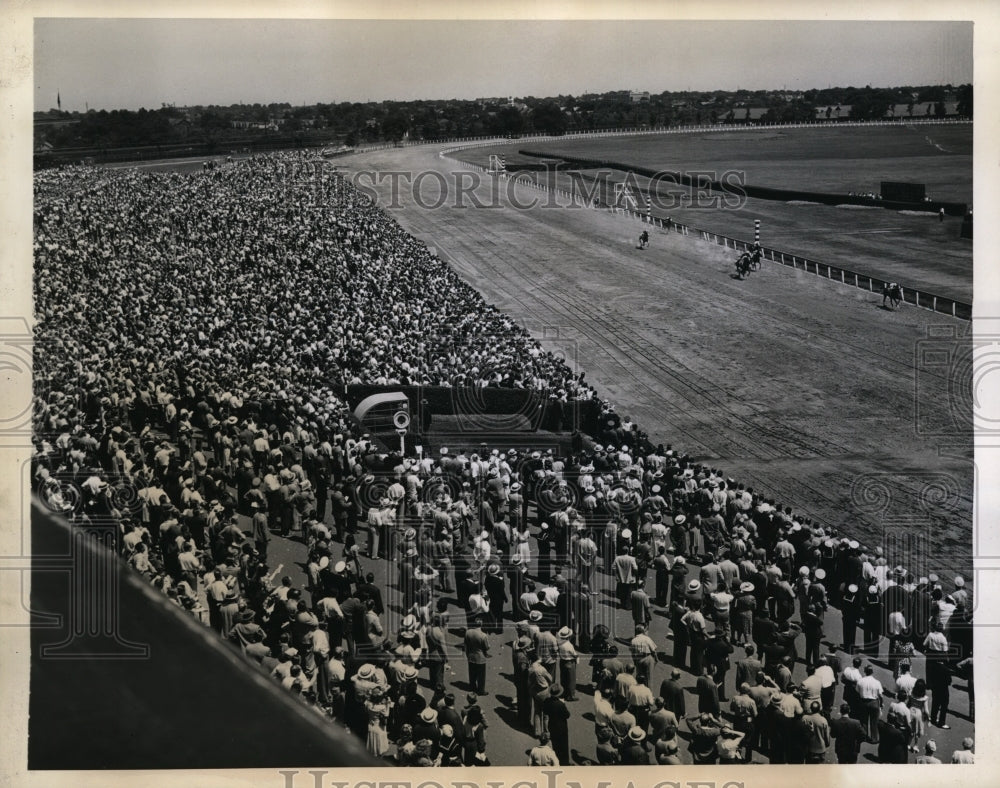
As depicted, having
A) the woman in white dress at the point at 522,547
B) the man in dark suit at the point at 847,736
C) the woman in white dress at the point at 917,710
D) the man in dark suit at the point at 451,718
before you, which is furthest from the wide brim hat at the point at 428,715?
the woman in white dress at the point at 917,710

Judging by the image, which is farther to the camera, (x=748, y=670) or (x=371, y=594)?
(x=371, y=594)

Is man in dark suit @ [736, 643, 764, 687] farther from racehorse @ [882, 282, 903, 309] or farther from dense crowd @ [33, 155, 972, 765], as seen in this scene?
racehorse @ [882, 282, 903, 309]

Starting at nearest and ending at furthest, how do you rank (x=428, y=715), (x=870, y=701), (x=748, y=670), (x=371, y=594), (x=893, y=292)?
(x=428, y=715) → (x=870, y=701) → (x=748, y=670) → (x=371, y=594) → (x=893, y=292)

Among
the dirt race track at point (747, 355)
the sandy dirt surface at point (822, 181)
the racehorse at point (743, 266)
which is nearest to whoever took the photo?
the dirt race track at point (747, 355)

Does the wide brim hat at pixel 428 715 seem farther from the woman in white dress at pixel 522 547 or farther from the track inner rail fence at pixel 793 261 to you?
the track inner rail fence at pixel 793 261

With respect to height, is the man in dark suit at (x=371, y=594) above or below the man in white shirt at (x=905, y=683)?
above

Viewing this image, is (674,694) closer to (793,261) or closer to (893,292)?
(893,292)

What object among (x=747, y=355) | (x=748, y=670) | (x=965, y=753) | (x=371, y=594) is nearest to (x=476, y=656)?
(x=371, y=594)

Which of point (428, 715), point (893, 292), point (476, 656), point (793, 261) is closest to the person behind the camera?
point (428, 715)
